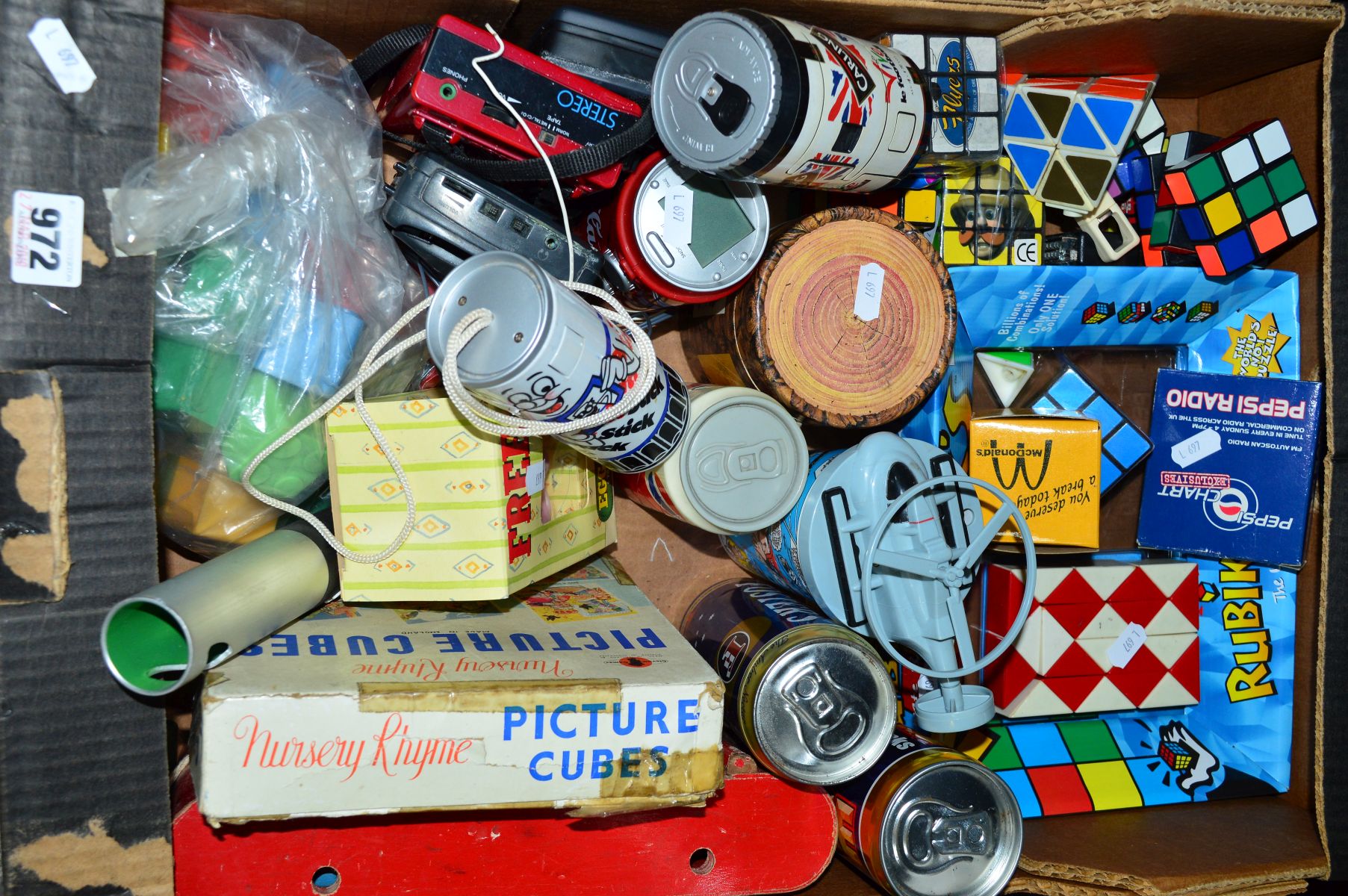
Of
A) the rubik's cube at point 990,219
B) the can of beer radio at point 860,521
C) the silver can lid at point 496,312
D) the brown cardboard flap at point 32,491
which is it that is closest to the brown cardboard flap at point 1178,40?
the rubik's cube at point 990,219

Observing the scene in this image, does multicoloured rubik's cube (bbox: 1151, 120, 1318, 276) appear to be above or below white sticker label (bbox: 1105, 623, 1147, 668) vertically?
above

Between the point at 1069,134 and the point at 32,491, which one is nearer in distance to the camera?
the point at 32,491

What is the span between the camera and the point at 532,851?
1257 millimetres

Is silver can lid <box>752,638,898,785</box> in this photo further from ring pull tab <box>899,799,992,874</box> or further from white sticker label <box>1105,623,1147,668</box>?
white sticker label <box>1105,623,1147,668</box>

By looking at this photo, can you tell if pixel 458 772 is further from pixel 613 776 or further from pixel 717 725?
pixel 717 725

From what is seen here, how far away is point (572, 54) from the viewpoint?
4.38ft

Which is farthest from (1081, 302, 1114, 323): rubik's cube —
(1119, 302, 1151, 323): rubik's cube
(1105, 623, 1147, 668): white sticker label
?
(1105, 623, 1147, 668): white sticker label

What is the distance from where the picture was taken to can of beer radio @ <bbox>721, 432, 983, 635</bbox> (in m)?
1.35

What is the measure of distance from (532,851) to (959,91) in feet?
4.31

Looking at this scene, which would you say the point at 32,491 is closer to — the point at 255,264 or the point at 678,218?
the point at 255,264

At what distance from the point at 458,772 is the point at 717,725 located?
0.33 metres

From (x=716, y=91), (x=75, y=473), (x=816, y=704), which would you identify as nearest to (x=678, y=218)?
(x=716, y=91)

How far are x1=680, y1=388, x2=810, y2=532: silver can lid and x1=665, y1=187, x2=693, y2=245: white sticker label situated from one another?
0.24 m

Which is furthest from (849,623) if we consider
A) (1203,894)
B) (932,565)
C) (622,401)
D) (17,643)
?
(17,643)
